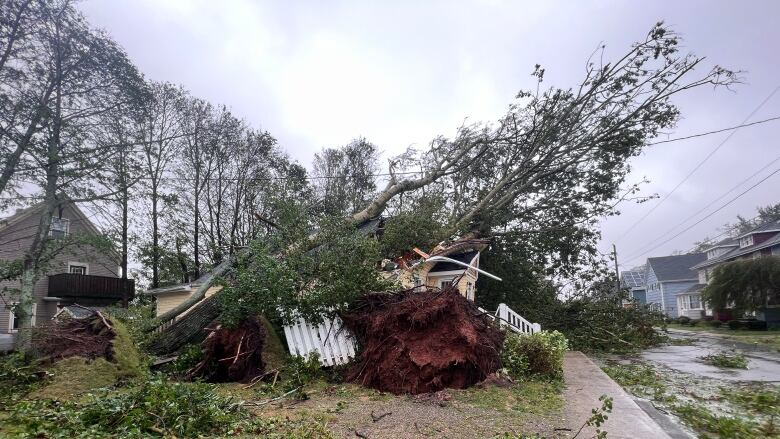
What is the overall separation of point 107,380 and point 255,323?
201cm

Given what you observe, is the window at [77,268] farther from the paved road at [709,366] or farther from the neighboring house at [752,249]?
the neighboring house at [752,249]

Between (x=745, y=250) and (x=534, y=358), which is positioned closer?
(x=534, y=358)

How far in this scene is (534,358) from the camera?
22.2ft

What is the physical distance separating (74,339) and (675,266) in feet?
149

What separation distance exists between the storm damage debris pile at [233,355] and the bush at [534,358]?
3.60 metres

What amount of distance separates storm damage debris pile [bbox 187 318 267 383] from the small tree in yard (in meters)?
23.3

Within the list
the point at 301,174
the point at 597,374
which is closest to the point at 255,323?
the point at 597,374

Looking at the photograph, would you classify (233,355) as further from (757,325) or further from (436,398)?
(757,325)

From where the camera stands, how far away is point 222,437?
356 cm

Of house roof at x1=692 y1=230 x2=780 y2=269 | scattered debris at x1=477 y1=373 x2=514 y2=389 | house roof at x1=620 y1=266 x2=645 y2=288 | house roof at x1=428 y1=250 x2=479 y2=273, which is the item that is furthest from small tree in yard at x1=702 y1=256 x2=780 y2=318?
house roof at x1=620 y1=266 x2=645 y2=288

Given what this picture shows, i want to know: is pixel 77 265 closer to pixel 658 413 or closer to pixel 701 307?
pixel 658 413

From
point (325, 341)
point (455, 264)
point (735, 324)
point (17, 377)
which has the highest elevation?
point (455, 264)

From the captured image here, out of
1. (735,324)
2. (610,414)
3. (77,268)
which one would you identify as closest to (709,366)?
(610,414)

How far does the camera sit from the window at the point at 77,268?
23581 mm
